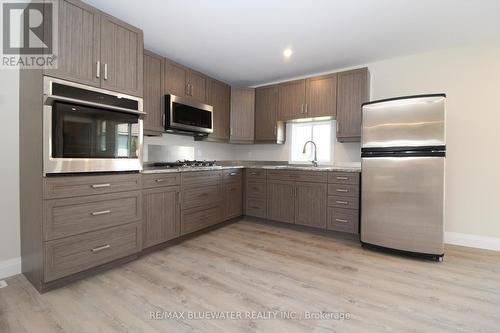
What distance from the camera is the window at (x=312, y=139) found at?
152 inches

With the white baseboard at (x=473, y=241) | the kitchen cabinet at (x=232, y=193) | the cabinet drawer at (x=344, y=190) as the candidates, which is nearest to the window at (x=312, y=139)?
the cabinet drawer at (x=344, y=190)

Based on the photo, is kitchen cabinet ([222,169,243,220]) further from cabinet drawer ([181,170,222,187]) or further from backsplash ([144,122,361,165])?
backsplash ([144,122,361,165])

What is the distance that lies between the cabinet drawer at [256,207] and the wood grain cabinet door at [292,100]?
1430 mm

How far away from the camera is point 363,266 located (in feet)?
7.68

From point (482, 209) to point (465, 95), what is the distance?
1.40m

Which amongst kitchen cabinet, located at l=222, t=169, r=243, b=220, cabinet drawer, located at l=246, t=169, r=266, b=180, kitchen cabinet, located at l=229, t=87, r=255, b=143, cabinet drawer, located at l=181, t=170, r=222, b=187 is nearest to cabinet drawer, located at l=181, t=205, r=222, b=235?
kitchen cabinet, located at l=222, t=169, r=243, b=220

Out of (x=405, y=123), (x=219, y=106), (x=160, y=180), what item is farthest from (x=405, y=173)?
(x=219, y=106)

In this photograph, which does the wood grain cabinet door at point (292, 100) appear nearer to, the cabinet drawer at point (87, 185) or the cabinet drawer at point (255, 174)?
the cabinet drawer at point (255, 174)

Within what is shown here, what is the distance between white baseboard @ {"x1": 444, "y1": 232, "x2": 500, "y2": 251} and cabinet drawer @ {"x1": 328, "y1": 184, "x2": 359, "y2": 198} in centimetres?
129

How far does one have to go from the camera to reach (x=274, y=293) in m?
1.85

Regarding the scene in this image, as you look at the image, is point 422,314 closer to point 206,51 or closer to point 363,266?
point 363,266

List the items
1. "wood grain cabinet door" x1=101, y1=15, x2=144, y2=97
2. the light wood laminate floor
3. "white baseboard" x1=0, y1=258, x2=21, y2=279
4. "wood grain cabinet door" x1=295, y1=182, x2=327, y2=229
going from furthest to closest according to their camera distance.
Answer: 1. "wood grain cabinet door" x1=295, y1=182, x2=327, y2=229
2. "wood grain cabinet door" x1=101, y1=15, x2=144, y2=97
3. "white baseboard" x1=0, y1=258, x2=21, y2=279
4. the light wood laminate floor

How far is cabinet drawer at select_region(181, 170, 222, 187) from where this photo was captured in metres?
2.96

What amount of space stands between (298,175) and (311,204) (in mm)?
450
